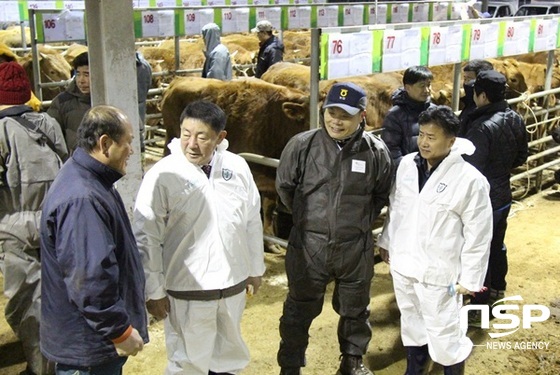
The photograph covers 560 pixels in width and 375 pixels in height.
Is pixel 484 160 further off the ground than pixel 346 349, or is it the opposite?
pixel 484 160

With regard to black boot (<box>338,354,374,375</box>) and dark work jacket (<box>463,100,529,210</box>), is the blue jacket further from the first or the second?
dark work jacket (<box>463,100,529,210</box>)

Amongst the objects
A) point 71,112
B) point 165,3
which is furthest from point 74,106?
point 165,3

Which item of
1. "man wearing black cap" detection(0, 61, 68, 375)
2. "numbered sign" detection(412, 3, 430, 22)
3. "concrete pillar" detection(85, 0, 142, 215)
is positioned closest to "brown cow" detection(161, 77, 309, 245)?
"concrete pillar" detection(85, 0, 142, 215)

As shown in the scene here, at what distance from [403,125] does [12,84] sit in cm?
263

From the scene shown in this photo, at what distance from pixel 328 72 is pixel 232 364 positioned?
221cm

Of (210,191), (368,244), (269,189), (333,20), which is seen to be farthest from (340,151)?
(333,20)

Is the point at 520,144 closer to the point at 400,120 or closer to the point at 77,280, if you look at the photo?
the point at 400,120

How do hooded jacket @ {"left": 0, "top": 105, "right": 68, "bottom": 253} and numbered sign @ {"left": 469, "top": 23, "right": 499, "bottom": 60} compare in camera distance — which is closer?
hooded jacket @ {"left": 0, "top": 105, "right": 68, "bottom": 253}

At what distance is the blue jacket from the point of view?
2676 millimetres

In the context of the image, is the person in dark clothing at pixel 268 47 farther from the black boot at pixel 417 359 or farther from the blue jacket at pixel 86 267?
the blue jacket at pixel 86 267

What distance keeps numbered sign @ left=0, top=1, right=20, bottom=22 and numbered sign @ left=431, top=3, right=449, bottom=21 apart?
748 cm

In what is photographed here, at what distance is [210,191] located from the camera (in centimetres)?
352

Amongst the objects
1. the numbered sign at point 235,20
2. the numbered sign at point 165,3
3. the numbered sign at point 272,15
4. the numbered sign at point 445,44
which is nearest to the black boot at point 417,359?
the numbered sign at point 445,44

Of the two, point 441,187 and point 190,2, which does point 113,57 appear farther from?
point 190,2
